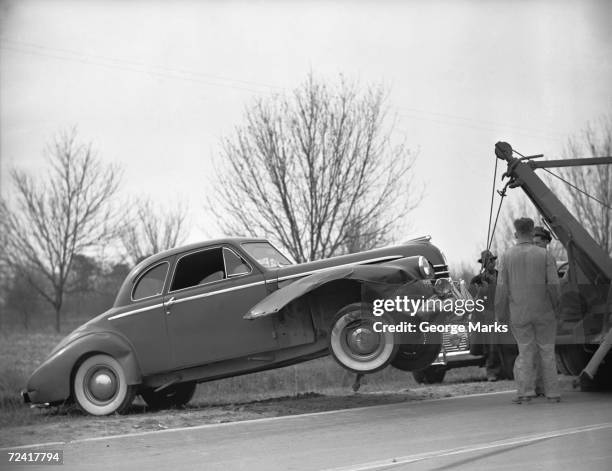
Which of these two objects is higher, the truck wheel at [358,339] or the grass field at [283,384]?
the truck wheel at [358,339]

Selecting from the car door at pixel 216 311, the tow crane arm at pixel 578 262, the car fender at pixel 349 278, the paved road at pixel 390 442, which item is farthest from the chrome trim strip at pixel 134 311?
the tow crane arm at pixel 578 262

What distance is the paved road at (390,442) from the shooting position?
6383 mm

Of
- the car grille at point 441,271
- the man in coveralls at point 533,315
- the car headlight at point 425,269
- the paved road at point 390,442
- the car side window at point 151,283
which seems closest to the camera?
the paved road at point 390,442

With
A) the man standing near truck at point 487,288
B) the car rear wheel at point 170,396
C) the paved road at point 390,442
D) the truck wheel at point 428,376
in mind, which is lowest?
the truck wheel at point 428,376

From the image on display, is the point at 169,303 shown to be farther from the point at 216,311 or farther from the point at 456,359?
the point at 456,359

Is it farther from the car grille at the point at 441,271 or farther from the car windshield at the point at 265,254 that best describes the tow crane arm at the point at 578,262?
the car windshield at the point at 265,254

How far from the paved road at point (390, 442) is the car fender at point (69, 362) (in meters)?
2.38

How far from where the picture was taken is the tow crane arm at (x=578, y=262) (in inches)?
391

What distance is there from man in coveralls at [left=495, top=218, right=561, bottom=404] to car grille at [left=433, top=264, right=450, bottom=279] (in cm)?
99

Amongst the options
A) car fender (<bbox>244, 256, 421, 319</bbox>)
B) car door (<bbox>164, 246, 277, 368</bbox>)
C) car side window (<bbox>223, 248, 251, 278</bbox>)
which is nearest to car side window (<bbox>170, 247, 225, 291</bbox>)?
car door (<bbox>164, 246, 277, 368</bbox>)

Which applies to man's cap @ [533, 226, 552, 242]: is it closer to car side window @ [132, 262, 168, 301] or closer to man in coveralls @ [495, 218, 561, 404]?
man in coveralls @ [495, 218, 561, 404]

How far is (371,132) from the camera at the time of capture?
21.3 metres

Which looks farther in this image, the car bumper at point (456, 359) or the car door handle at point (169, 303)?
the car bumper at point (456, 359)

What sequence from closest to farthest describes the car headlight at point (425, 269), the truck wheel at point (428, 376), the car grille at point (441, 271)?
the car headlight at point (425, 269)
the car grille at point (441, 271)
the truck wheel at point (428, 376)
